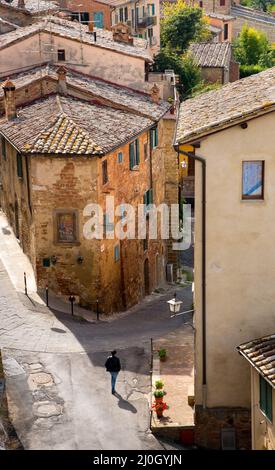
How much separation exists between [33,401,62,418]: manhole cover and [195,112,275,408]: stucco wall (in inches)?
170

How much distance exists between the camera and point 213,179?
23547 mm

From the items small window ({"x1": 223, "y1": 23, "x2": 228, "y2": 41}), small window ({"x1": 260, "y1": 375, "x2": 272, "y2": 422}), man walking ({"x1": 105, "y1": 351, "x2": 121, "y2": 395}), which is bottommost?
man walking ({"x1": 105, "y1": 351, "x2": 121, "y2": 395})

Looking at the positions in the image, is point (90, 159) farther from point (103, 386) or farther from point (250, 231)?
point (250, 231)

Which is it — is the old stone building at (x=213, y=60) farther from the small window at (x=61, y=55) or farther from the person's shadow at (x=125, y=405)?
the person's shadow at (x=125, y=405)

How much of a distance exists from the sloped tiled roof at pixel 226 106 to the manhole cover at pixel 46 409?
8689mm

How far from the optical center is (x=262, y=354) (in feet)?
74.3

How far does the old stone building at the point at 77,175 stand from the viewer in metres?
35.4

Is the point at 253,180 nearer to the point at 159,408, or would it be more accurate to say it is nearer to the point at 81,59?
the point at 159,408

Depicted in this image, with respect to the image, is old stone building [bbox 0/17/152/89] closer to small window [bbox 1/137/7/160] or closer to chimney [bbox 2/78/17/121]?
small window [bbox 1/137/7/160]

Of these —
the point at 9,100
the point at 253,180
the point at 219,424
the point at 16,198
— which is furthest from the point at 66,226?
Answer: the point at 253,180

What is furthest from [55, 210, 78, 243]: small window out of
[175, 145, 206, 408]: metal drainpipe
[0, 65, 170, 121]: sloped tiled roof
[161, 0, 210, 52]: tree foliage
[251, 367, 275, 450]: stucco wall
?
[161, 0, 210, 52]: tree foliage

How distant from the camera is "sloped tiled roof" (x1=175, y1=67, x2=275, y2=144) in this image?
905 inches

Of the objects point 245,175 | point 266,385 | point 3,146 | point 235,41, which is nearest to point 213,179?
point 245,175
